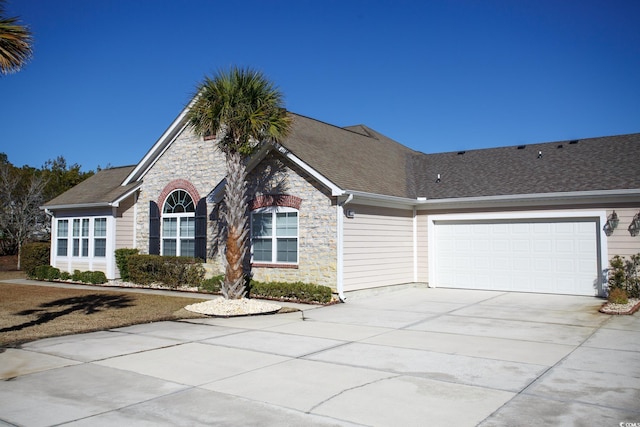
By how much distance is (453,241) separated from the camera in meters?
18.6

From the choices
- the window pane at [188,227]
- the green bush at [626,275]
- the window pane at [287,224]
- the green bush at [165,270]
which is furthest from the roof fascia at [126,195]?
the green bush at [626,275]

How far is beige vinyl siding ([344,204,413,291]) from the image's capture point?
51.8 ft

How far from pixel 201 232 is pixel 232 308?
226 inches

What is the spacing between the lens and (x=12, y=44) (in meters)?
9.29

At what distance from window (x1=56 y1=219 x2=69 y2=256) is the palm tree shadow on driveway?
6.92 meters

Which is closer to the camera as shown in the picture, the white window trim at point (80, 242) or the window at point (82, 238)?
the white window trim at point (80, 242)

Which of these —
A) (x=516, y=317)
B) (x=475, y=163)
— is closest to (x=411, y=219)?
(x=475, y=163)

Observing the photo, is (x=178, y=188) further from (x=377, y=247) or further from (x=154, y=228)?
(x=377, y=247)

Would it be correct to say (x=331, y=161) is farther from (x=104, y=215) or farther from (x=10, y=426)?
(x=10, y=426)

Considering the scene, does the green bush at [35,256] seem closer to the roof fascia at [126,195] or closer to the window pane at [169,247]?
the roof fascia at [126,195]

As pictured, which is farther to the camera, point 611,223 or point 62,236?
point 62,236

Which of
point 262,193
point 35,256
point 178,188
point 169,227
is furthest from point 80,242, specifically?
point 262,193

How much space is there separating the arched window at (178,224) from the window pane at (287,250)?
405 centimetres

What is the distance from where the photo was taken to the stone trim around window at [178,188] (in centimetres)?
1912
